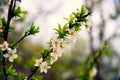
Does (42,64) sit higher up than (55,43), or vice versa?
(55,43)

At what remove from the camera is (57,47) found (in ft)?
12.0

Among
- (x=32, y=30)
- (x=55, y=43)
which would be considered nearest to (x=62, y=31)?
(x=55, y=43)

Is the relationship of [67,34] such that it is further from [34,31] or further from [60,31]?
[34,31]

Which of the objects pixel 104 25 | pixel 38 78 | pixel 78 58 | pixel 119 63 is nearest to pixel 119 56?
pixel 119 63

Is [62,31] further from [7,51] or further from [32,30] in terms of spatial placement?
[7,51]

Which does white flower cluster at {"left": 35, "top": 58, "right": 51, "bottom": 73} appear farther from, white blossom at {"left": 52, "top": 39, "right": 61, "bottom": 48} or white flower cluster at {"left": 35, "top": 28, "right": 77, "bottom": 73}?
white blossom at {"left": 52, "top": 39, "right": 61, "bottom": 48}

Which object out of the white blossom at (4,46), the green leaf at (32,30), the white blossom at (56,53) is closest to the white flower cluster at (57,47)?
the white blossom at (56,53)

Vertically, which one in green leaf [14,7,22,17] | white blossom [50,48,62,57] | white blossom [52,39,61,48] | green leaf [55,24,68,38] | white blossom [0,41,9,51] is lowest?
white blossom [50,48,62,57]

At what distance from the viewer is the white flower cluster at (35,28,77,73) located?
3.64m

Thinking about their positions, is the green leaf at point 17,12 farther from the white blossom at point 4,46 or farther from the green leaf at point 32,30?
the white blossom at point 4,46

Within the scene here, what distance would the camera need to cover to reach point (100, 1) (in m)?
8.02

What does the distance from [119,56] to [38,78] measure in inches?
226

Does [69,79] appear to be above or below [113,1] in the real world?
below

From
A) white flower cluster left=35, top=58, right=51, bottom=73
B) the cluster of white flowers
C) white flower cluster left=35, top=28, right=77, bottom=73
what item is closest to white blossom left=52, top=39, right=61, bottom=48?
white flower cluster left=35, top=28, right=77, bottom=73
